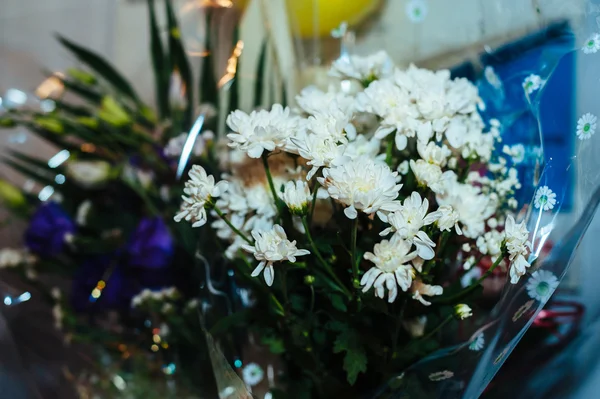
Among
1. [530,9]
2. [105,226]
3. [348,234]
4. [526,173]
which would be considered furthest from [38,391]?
[530,9]

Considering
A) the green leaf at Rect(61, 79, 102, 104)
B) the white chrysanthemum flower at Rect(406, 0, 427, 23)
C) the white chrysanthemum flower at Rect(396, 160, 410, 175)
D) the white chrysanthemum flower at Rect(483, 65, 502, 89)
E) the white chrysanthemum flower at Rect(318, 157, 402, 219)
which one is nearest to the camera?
the white chrysanthemum flower at Rect(318, 157, 402, 219)

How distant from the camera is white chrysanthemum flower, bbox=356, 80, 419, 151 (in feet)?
1.37

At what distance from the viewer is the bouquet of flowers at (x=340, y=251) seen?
0.38m

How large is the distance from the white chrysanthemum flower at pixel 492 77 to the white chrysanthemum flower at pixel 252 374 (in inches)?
15.4

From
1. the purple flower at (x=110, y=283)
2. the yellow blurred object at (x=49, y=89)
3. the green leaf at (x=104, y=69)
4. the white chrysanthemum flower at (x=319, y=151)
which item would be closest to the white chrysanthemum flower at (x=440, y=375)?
the white chrysanthemum flower at (x=319, y=151)

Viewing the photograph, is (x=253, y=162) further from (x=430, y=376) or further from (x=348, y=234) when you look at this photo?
(x=430, y=376)

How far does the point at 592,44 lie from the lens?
0.46 m

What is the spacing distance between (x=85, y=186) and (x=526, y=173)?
1.84 ft

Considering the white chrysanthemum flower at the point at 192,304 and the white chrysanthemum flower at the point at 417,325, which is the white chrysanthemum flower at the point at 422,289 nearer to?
the white chrysanthemum flower at the point at 417,325

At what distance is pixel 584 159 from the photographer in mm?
445

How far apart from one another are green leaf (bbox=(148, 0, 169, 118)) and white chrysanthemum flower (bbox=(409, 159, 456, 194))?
1.48 feet

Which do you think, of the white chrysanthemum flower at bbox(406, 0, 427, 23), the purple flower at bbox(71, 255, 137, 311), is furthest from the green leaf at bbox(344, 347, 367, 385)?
the white chrysanthemum flower at bbox(406, 0, 427, 23)

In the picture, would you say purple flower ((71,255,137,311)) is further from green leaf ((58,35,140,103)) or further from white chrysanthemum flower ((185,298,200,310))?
green leaf ((58,35,140,103))

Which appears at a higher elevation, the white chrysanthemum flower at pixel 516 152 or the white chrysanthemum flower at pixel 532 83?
the white chrysanthemum flower at pixel 532 83
